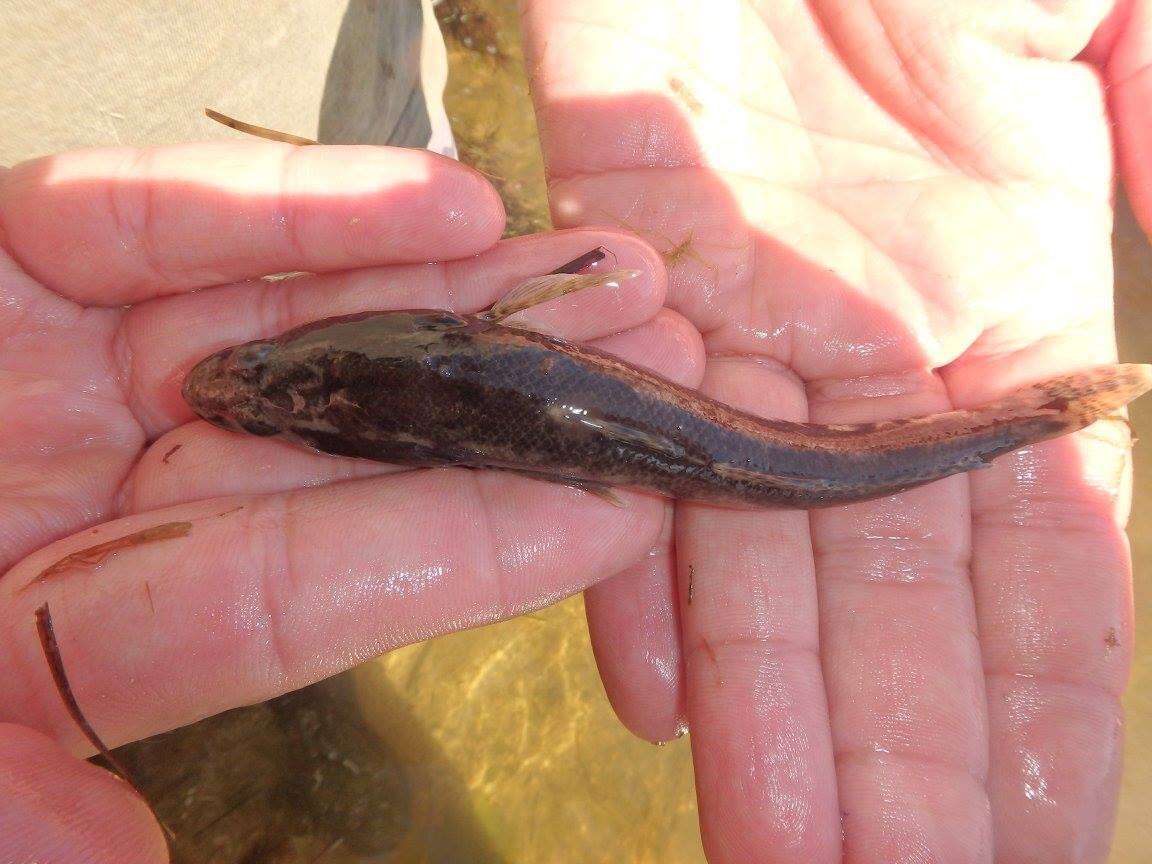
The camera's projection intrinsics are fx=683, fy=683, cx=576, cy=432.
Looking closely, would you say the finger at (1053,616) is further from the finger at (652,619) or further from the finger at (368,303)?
the finger at (368,303)

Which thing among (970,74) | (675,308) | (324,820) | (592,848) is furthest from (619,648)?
(970,74)

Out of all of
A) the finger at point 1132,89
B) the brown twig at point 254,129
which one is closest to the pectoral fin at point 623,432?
the brown twig at point 254,129

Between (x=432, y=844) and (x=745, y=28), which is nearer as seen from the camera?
(x=745, y=28)

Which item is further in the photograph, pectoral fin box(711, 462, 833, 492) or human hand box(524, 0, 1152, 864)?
pectoral fin box(711, 462, 833, 492)

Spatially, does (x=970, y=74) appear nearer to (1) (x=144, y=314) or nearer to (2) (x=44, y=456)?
(1) (x=144, y=314)

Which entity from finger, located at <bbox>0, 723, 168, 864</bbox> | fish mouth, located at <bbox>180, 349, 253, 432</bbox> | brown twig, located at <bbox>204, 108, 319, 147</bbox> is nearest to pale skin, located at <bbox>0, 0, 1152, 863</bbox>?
finger, located at <bbox>0, 723, 168, 864</bbox>

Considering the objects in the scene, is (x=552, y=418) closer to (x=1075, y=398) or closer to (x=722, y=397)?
(x=722, y=397)

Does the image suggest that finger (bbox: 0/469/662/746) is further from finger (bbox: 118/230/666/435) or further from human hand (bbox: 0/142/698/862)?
finger (bbox: 118/230/666/435)
